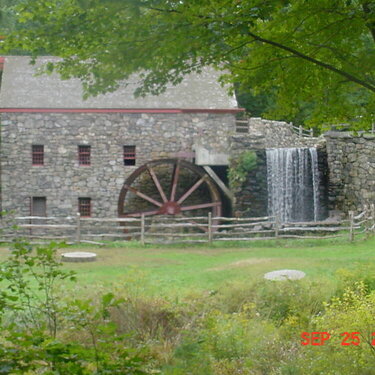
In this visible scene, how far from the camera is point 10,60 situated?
22344mm

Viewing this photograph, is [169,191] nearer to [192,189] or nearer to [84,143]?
[192,189]

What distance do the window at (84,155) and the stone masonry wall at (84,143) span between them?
0.58 ft

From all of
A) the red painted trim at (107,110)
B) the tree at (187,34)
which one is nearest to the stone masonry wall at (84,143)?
the red painted trim at (107,110)

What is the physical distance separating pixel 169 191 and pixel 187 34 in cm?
1654

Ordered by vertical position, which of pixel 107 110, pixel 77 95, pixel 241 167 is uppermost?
pixel 77 95

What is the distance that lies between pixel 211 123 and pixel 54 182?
5792mm

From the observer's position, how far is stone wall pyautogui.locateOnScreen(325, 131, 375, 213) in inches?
742

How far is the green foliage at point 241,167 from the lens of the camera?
20.1 m

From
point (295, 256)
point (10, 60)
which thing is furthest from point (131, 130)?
point (295, 256)

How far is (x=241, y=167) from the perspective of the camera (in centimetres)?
2027

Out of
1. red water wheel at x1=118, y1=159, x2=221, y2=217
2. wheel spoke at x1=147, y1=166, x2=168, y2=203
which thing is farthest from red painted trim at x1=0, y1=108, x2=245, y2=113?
wheel spoke at x1=147, y1=166, x2=168, y2=203
